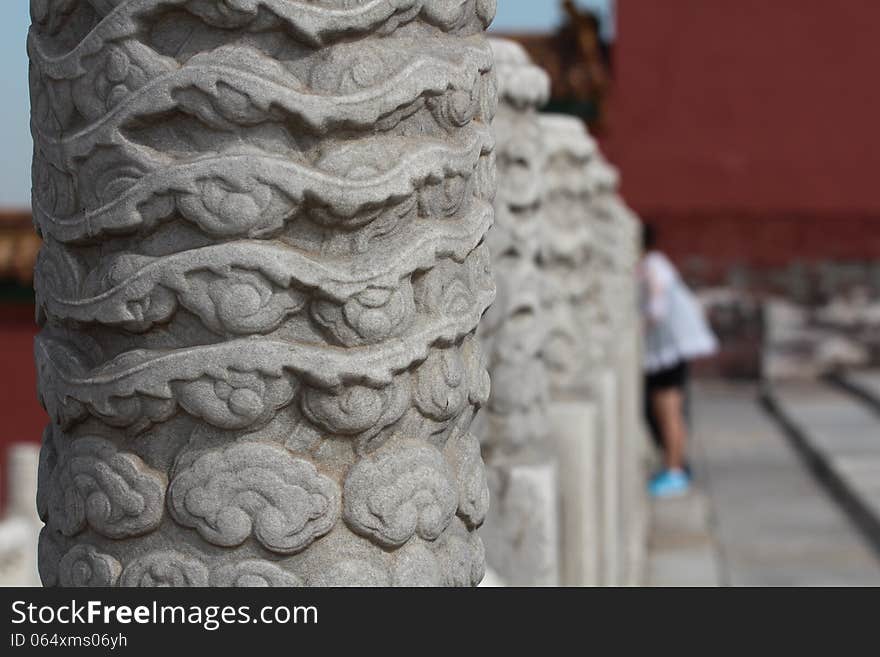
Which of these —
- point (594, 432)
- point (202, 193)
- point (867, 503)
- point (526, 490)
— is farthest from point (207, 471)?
point (867, 503)

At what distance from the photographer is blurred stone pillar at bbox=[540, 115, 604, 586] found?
298cm

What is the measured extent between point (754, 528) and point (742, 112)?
18.8ft

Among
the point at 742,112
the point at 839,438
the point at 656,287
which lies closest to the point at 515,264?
the point at 656,287

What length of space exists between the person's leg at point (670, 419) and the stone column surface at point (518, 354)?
441cm

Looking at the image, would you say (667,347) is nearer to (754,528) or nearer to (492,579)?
(754,528)

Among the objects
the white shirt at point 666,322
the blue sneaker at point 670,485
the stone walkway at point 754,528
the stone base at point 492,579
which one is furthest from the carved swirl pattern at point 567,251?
the blue sneaker at point 670,485

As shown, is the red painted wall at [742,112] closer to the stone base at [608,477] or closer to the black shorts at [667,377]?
the black shorts at [667,377]

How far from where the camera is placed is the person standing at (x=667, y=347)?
6918mm

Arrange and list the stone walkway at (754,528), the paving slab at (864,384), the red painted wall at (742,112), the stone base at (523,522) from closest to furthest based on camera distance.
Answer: the stone base at (523,522) → the stone walkway at (754,528) → the paving slab at (864,384) → the red painted wall at (742,112)

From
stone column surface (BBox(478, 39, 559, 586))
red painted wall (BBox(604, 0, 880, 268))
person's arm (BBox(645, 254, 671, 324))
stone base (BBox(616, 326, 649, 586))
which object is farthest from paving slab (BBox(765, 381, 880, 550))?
stone column surface (BBox(478, 39, 559, 586))

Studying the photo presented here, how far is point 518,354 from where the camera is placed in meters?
2.58

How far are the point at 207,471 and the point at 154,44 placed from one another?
1.30 feet

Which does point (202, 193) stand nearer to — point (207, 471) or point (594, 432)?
point (207, 471)

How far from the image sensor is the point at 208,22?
1315 millimetres
